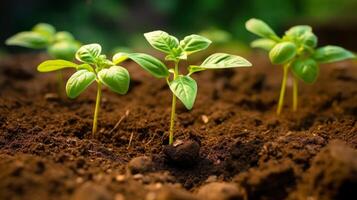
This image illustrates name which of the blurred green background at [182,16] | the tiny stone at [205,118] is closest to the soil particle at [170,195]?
the tiny stone at [205,118]

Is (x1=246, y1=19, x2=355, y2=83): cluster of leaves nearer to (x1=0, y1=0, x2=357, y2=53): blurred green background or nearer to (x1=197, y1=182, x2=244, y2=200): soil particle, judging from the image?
(x1=197, y1=182, x2=244, y2=200): soil particle

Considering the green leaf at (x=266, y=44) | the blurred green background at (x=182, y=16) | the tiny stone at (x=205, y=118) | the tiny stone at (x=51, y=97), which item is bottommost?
the tiny stone at (x=51, y=97)

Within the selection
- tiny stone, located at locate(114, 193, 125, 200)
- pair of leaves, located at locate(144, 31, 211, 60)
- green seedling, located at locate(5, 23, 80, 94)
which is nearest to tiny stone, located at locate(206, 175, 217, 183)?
tiny stone, located at locate(114, 193, 125, 200)

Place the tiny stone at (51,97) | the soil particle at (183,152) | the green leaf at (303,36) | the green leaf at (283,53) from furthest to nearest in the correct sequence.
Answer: the tiny stone at (51,97), the green leaf at (303,36), the green leaf at (283,53), the soil particle at (183,152)

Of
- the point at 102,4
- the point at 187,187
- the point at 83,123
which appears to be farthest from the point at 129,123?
the point at 102,4

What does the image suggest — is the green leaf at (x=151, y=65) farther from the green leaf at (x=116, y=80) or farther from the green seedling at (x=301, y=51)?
the green seedling at (x=301, y=51)

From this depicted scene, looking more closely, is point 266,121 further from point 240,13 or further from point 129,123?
point 240,13

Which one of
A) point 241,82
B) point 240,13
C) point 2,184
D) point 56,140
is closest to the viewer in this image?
point 2,184
